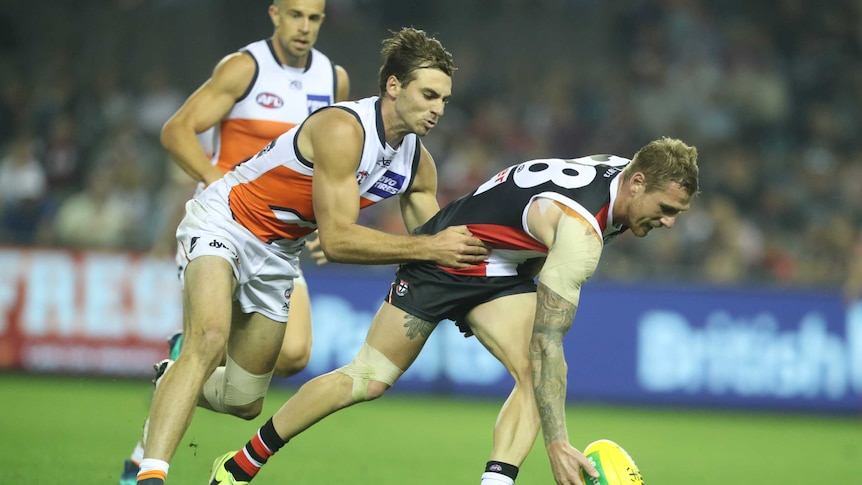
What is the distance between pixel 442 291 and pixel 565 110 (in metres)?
11.3

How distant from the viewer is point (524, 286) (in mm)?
6285

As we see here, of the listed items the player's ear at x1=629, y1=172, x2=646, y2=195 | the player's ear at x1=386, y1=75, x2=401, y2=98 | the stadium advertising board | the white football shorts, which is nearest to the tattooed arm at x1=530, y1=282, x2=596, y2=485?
the player's ear at x1=629, y1=172, x2=646, y2=195

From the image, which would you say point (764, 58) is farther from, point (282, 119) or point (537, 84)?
point (282, 119)

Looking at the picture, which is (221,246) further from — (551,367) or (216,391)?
(551,367)

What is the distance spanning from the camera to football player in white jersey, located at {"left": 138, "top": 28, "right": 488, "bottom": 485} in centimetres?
568

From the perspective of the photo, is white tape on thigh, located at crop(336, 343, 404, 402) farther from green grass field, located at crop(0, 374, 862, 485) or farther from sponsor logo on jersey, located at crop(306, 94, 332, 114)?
Result: sponsor logo on jersey, located at crop(306, 94, 332, 114)

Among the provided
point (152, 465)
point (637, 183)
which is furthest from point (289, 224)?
point (637, 183)

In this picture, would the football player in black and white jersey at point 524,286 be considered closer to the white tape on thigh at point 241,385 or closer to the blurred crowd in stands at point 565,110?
the white tape on thigh at point 241,385

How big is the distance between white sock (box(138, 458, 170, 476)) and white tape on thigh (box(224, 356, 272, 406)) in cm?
130

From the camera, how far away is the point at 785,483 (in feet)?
27.3

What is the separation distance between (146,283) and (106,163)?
2.37 m

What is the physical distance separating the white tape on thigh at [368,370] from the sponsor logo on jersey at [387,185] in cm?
85

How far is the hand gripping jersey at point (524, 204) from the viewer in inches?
225

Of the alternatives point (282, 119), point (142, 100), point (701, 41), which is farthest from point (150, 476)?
point (701, 41)
